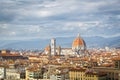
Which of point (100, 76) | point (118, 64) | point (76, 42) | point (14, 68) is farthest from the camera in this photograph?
point (76, 42)

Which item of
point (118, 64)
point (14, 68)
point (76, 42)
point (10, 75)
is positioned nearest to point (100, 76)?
point (118, 64)

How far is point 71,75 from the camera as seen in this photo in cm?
4338

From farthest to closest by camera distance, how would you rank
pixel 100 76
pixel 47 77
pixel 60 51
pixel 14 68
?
pixel 60 51 → pixel 14 68 → pixel 47 77 → pixel 100 76

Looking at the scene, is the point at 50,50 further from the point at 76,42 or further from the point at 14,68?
the point at 14,68

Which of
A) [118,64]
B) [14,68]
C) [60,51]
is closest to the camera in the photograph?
[118,64]

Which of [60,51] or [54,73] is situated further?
[60,51]

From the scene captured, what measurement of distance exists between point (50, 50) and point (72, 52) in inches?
301

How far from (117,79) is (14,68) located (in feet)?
56.3

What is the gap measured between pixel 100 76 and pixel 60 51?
72923mm

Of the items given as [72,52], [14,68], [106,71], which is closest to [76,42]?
[72,52]

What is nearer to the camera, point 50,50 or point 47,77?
point 47,77

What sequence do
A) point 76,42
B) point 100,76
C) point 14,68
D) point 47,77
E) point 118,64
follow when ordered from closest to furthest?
point 100,76 → point 47,77 → point 118,64 → point 14,68 → point 76,42

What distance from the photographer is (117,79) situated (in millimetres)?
43594

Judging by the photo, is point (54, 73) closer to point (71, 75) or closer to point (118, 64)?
point (71, 75)
